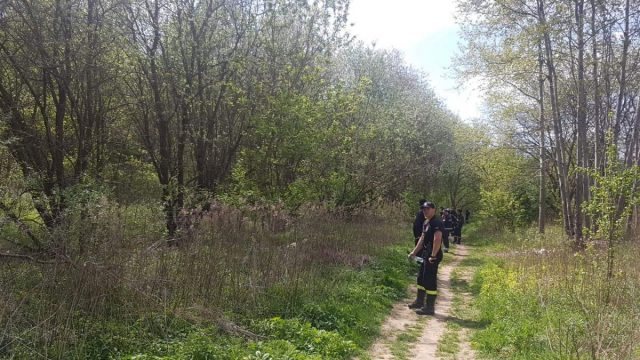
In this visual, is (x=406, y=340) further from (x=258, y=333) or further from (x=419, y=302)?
(x=258, y=333)

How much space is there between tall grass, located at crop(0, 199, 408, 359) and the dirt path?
36 cm

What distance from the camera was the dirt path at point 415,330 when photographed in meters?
6.86

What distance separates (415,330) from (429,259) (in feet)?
5.21

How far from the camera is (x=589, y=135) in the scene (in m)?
22.1

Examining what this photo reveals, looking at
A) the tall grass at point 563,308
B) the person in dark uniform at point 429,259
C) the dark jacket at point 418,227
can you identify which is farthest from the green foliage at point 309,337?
the dark jacket at point 418,227

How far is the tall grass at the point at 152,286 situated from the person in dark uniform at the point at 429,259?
83 cm

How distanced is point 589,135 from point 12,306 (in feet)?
76.2

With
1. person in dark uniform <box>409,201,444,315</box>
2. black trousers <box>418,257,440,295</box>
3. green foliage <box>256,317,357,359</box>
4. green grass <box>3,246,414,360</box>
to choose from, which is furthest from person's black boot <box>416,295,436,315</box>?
green foliage <box>256,317,357,359</box>

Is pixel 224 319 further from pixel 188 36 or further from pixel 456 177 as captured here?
pixel 456 177

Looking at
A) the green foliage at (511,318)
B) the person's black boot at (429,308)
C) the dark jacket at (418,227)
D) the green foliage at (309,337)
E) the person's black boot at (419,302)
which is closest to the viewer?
the green foliage at (309,337)

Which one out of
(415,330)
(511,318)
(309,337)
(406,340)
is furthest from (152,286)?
(511,318)

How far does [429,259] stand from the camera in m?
9.25

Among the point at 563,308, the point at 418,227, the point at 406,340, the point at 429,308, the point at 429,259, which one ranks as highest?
the point at 418,227

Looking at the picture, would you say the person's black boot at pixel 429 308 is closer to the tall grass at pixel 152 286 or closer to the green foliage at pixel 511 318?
the tall grass at pixel 152 286
